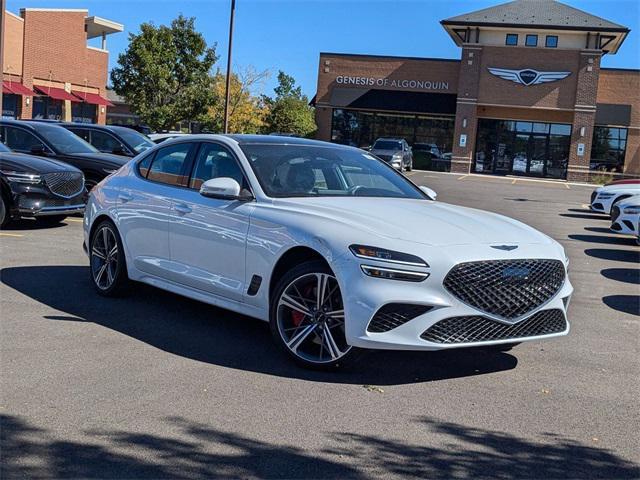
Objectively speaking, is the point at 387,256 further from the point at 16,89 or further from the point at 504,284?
the point at 16,89

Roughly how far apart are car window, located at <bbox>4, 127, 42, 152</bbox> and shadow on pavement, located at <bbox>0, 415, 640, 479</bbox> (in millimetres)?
10345

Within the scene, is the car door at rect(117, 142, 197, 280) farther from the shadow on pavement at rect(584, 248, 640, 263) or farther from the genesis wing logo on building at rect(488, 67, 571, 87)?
the genesis wing logo on building at rect(488, 67, 571, 87)

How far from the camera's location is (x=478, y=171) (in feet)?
145

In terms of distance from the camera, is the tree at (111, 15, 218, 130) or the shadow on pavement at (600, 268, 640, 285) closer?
the shadow on pavement at (600, 268, 640, 285)

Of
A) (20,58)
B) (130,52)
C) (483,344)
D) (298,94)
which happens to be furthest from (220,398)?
(298,94)

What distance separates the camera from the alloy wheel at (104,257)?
7012mm

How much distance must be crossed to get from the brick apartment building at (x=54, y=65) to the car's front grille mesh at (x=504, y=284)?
121ft

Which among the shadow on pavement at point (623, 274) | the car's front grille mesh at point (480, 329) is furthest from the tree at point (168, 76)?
the car's front grille mesh at point (480, 329)

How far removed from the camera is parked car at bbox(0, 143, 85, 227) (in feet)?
35.8

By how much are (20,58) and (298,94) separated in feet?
230

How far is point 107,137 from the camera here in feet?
51.4

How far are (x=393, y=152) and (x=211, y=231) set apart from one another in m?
29.2

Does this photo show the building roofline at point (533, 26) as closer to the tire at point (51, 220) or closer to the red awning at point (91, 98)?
the red awning at point (91, 98)

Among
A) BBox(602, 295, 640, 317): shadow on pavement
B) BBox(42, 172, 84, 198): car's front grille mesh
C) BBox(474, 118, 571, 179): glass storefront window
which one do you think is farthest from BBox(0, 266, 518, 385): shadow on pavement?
BBox(474, 118, 571, 179): glass storefront window
